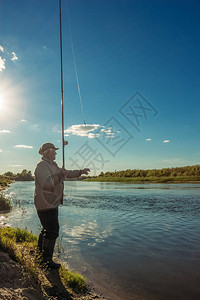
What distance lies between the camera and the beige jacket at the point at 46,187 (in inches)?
190

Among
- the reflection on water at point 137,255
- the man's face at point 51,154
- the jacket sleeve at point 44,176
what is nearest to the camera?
the jacket sleeve at point 44,176

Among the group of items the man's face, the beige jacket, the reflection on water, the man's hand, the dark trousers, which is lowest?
the reflection on water

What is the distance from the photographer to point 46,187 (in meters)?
4.87

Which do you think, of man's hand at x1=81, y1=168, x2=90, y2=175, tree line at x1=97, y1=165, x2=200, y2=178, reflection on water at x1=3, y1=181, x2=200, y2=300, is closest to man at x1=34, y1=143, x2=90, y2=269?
man's hand at x1=81, y1=168, x2=90, y2=175

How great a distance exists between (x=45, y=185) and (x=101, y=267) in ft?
9.67

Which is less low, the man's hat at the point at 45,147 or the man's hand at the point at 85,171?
the man's hat at the point at 45,147

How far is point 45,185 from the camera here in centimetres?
484

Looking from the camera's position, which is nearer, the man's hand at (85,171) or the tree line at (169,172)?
the man's hand at (85,171)

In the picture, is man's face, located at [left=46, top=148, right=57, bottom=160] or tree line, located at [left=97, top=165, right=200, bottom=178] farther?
tree line, located at [left=97, top=165, right=200, bottom=178]

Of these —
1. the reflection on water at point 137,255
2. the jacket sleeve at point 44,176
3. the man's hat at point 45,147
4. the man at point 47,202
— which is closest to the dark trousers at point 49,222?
the man at point 47,202

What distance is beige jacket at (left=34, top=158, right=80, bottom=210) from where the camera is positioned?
4836 mm

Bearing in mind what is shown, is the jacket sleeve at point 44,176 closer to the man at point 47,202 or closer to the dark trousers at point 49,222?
the man at point 47,202

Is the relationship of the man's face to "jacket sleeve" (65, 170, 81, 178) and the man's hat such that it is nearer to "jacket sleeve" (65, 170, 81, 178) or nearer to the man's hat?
the man's hat

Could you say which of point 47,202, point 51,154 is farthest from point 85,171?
point 47,202
